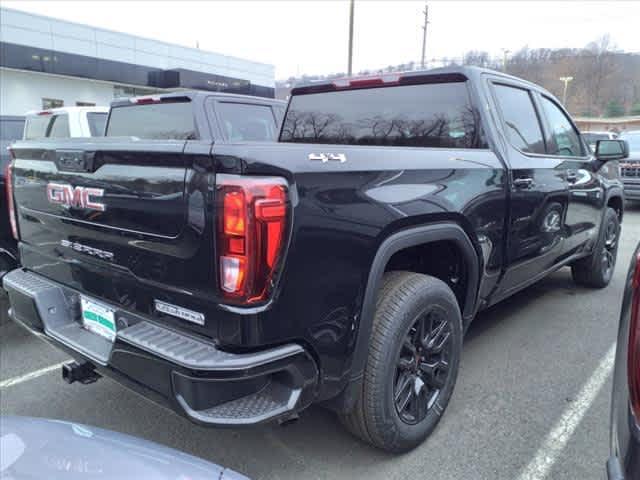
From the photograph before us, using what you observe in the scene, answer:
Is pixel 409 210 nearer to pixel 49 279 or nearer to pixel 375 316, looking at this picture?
pixel 375 316

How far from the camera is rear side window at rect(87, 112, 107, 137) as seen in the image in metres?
7.62

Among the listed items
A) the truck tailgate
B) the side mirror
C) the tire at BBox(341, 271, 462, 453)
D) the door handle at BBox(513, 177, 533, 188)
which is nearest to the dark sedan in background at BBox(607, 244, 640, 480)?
the tire at BBox(341, 271, 462, 453)

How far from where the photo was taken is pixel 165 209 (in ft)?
6.42

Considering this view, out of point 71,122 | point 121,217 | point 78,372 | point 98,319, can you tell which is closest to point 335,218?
point 121,217

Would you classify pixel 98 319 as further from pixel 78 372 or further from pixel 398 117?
pixel 398 117

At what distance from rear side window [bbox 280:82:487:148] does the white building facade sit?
67.3ft

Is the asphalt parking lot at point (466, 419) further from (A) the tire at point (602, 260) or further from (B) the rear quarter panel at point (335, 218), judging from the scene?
(A) the tire at point (602, 260)

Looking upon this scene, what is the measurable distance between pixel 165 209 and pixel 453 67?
87.0 inches

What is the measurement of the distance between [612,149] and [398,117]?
234 cm

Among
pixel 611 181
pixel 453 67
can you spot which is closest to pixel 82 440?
pixel 453 67

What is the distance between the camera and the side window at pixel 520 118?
11.3 ft

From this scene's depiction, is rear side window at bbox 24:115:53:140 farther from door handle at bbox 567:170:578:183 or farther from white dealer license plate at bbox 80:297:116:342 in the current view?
door handle at bbox 567:170:578:183

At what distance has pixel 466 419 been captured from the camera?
2910mm

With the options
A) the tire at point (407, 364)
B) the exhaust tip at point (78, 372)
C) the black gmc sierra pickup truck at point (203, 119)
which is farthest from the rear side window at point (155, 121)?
the tire at point (407, 364)
